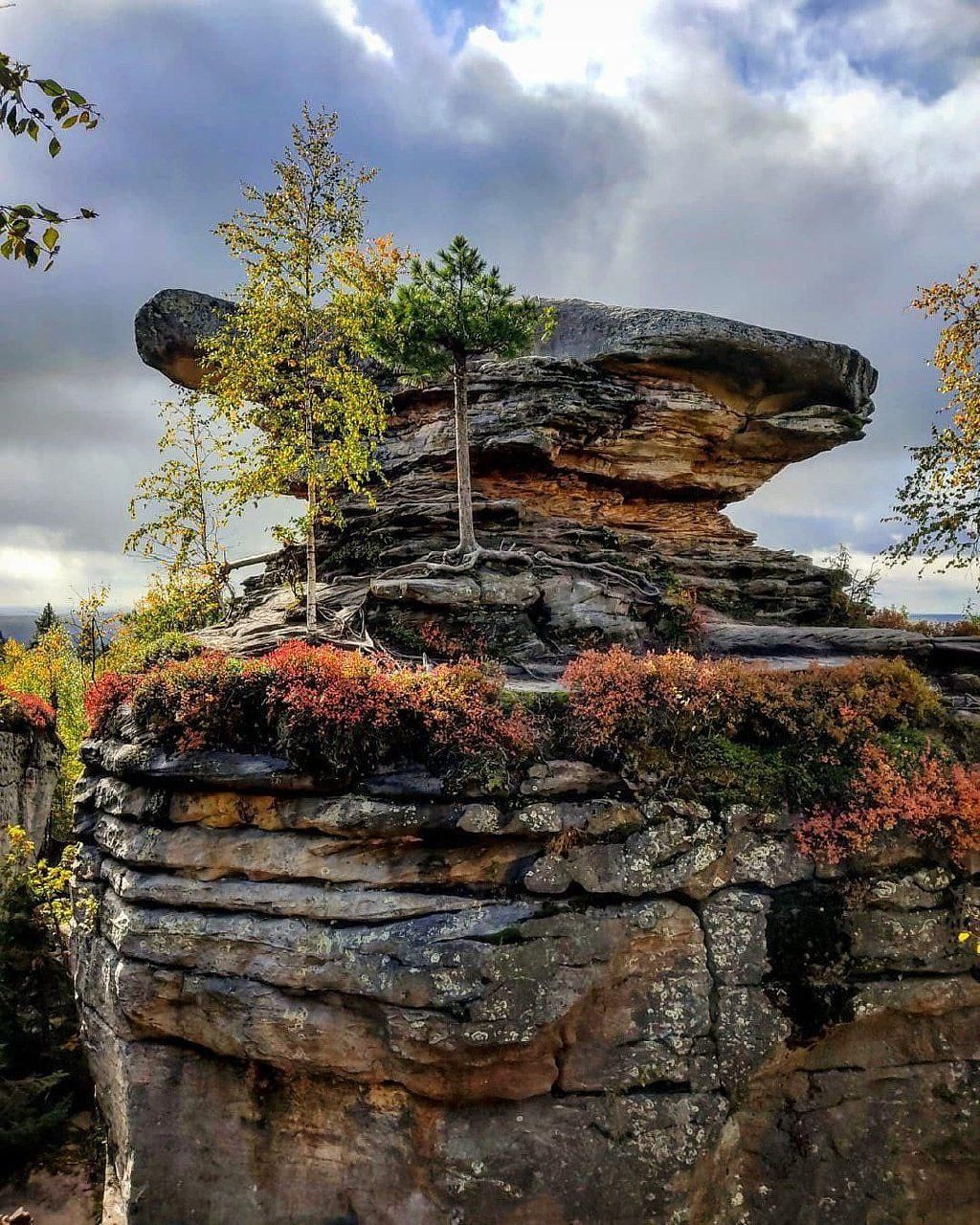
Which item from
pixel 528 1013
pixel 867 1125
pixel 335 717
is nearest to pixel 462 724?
pixel 335 717

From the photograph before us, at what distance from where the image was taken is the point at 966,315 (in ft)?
51.0

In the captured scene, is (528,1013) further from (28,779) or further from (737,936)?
(28,779)

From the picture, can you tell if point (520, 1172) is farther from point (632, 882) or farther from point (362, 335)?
point (362, 335)

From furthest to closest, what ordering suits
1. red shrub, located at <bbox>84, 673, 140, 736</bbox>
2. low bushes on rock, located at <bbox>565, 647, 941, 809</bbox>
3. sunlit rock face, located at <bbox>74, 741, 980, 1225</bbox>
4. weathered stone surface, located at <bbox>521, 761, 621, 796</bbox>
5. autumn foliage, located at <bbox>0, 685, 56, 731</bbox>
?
autumn foliage, located at <bbox>0, 685, 56, 731</bbox> < red shrub, located at <bbox>84, 673, 140, 736</bbox> < low bushes on rock, located at <bbox>565, 647, 941, 809</bbox> < weathered stone surface, located at <bbox>521, 761, 621, 796</bbox> < sunlit rock face, located at <bbox>74, 741, 980, 1225</bbox>

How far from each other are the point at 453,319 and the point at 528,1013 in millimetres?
13040

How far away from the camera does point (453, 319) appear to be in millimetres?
14984

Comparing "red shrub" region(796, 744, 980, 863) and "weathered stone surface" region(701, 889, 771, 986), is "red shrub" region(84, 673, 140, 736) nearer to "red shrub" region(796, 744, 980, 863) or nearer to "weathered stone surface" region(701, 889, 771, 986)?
"weathered stone surface" region(701, 889, 771, 986)

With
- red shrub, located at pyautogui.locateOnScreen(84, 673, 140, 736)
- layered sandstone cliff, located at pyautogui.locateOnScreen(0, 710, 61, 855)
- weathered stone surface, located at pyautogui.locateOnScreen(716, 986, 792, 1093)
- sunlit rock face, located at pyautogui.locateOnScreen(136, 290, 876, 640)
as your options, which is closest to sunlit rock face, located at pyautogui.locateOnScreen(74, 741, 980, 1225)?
weathered stone surface, located at pyautogui.locateOnScreen(716, 986, 792, 1093)

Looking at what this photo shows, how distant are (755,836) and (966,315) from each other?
13.5m

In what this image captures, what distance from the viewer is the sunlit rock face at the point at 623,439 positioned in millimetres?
17812

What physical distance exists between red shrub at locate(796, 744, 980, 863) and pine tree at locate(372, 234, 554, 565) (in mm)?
8688

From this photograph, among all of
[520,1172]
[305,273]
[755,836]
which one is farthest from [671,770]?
[305,273]

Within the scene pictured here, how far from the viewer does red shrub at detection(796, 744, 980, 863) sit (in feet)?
30.1

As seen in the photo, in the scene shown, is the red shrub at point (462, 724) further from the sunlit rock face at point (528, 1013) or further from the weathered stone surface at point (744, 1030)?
the weathered stone surface at point (744, 1030)
